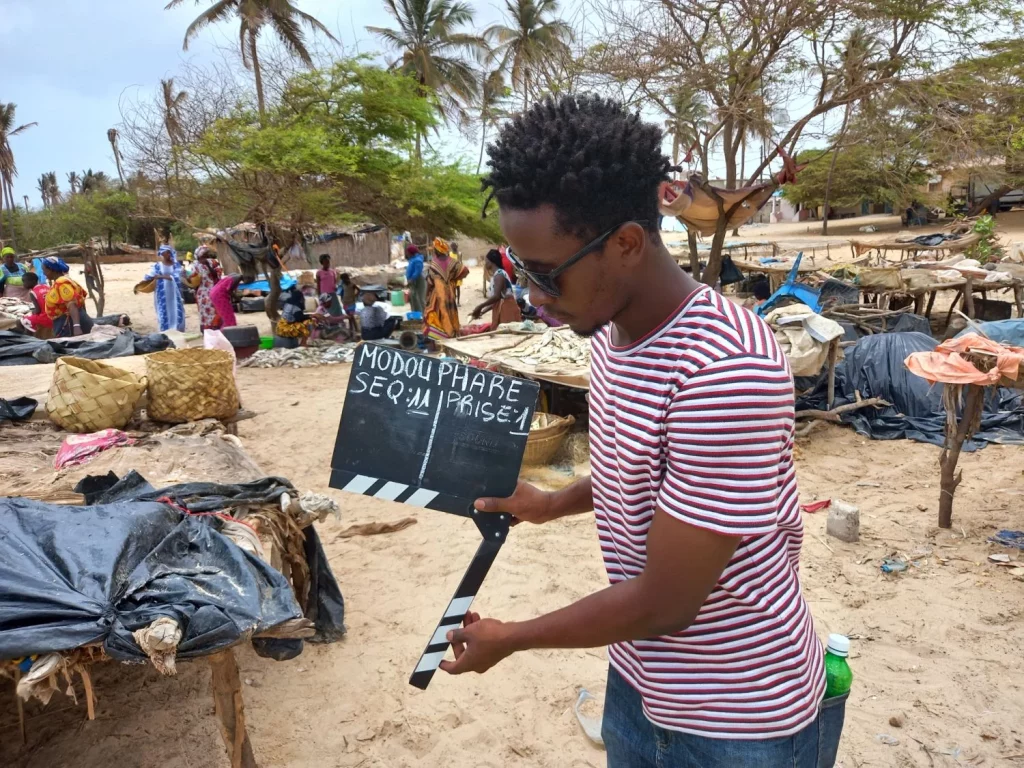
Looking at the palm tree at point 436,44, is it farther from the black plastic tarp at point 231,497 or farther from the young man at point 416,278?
the black plastic tarp at point 231,497

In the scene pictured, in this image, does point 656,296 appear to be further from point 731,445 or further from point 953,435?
point 953,435

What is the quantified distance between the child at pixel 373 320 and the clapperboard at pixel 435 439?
989 cm

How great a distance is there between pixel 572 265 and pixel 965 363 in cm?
430

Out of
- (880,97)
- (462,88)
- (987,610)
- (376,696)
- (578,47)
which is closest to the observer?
(376,696)

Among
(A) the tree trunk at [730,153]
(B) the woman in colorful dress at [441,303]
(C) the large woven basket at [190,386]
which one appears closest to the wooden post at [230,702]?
(C) the large woven basket at [190,386]

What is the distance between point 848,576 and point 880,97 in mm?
8373

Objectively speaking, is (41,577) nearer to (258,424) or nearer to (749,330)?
(749,330)

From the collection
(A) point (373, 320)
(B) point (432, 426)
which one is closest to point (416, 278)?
(A) point (373, 320)

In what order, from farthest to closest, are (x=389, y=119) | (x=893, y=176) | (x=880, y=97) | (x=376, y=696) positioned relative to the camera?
(x=893, y=176) < (x=389, y=119) < (x=880, y=97) < (x=376, y=696)

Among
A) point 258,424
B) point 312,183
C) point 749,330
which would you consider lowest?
point 258,424

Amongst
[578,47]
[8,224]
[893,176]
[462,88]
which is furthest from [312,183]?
[8,224]

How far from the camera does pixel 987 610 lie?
12.6 feet

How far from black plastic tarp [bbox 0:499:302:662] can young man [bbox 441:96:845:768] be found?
1.29 metres

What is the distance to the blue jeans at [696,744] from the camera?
45.5 inches
